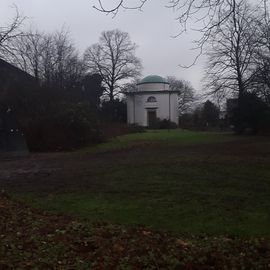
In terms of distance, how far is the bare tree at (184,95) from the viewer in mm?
105625

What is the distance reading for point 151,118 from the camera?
88000 mm

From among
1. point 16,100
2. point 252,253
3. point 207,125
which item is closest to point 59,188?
point 252,253

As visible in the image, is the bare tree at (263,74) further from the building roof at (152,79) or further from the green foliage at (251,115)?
the building roof at (152,79)

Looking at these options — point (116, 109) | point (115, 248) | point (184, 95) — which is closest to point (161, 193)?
point (115, 248)

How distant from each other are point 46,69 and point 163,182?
139ft

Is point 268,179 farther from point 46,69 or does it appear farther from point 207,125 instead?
point 207,125

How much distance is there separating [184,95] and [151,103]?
19940mm

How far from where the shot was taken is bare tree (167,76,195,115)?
106 m

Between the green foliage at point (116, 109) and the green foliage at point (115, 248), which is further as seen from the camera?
the green foliage at point (116, 109)

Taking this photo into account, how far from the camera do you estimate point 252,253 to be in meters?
6.50

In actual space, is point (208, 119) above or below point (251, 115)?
below

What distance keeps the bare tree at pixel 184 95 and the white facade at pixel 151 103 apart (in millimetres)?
12870

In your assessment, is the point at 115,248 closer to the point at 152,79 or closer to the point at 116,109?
the point at 116,109

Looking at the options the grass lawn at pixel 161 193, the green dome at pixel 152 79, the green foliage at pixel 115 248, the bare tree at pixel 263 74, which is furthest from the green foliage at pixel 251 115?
the green foliage at pixel 115 248
